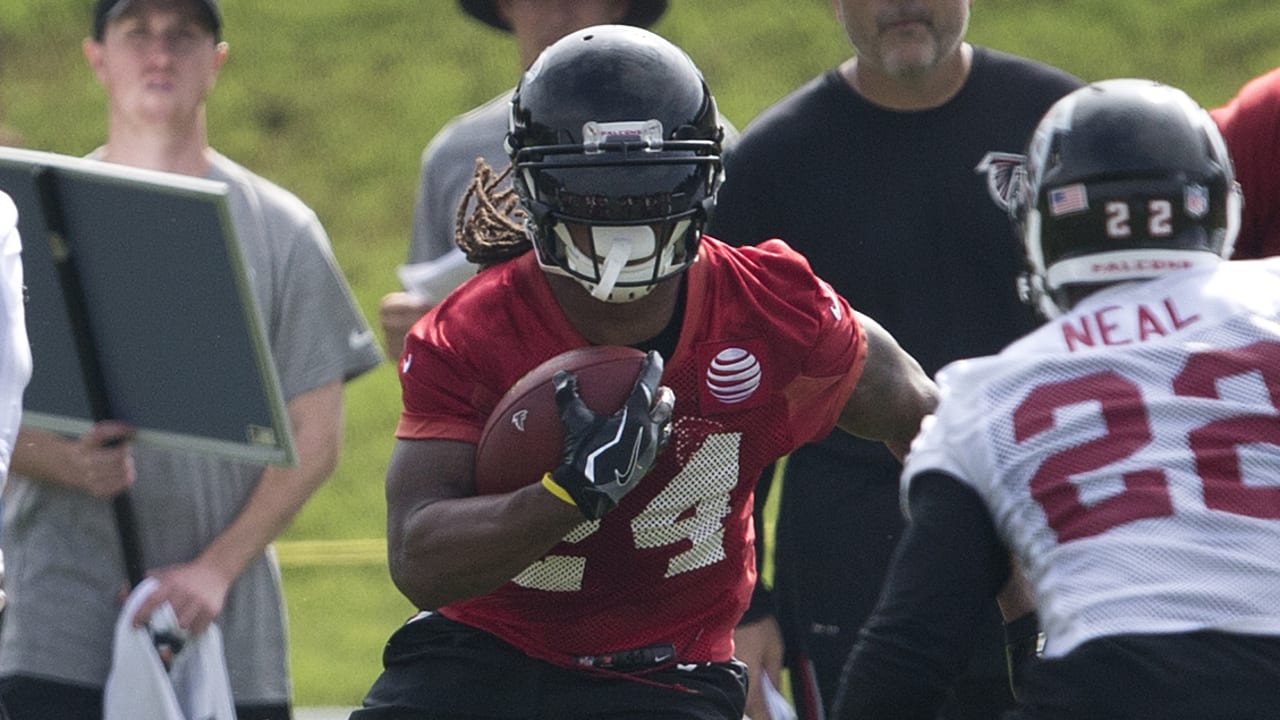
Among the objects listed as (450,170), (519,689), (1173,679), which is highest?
(1173,679)

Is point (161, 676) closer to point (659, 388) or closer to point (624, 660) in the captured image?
point (624, 660)

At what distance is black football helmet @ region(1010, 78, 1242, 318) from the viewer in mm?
3152

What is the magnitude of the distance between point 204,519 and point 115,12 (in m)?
1.39

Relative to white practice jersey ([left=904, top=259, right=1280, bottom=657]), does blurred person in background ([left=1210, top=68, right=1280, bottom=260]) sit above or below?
below

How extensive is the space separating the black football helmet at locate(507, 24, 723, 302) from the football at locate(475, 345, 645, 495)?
182 mm

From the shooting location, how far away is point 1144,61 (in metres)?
13.9

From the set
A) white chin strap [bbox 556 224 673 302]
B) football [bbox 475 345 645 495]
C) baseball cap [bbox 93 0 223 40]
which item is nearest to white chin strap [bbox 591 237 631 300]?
white chin strap [bbox 556 224 673 302]

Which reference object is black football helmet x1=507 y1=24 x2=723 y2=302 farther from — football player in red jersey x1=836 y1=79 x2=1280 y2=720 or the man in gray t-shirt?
the man in gray t-shirt

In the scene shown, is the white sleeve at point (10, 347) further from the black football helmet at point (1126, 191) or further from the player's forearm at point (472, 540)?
the black football helmet at point (1126, 191)

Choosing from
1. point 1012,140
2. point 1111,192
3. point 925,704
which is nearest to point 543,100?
point 1111,192

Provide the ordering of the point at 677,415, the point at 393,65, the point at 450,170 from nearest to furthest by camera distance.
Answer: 1. the point at 677,415
2. the point at 450,170
3. the point at 393,65

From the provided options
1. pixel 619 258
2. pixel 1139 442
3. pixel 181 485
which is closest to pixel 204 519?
pixel 181 485

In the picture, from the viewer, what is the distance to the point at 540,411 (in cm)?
345

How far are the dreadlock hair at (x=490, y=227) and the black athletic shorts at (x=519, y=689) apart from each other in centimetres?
70
